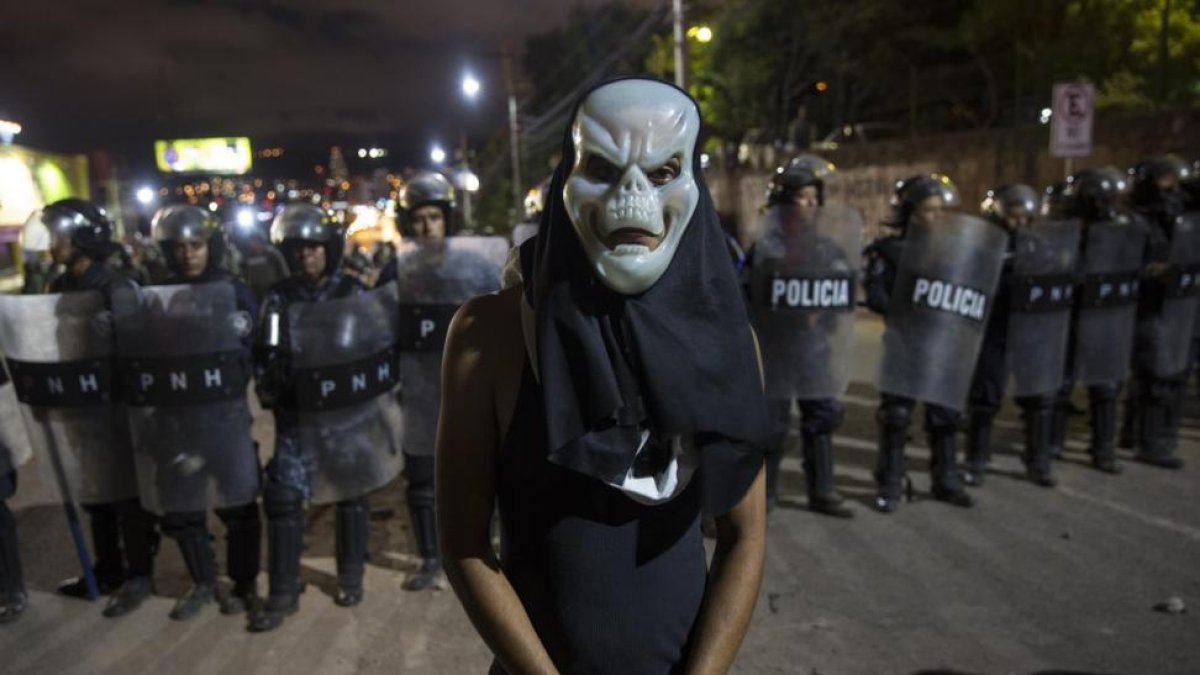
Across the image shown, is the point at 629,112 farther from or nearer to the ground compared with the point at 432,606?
farther from the ground

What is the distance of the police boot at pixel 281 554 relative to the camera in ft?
13.3

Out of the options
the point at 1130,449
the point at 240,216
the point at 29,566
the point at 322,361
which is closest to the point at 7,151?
the point at 240,216

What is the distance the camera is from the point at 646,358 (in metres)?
1.36

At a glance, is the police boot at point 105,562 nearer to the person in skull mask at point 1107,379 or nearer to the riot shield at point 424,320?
the riot shield at point 424,320

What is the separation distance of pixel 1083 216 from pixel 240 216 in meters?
16.7

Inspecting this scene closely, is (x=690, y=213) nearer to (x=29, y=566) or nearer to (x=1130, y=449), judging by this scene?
(x=29, y=566)

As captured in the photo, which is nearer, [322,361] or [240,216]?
[322,361]

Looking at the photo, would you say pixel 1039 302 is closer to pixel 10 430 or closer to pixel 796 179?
pixel 796 179

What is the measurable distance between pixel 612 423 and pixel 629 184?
396 millimetres

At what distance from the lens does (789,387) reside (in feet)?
16.8

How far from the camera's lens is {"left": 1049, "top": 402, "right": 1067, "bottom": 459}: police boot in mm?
6051

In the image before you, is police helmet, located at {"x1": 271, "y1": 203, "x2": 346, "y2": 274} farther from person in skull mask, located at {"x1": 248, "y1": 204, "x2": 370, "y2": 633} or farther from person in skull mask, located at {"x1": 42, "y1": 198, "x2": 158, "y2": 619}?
person in skull mask, located at {"x1": 42, "y1": 198, "x2": 158, "y2": 619}

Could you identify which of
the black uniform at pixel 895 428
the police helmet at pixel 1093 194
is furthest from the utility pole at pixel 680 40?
the black uniform at pixel 895 428

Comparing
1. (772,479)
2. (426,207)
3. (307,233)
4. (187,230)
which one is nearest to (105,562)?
(187,230)
